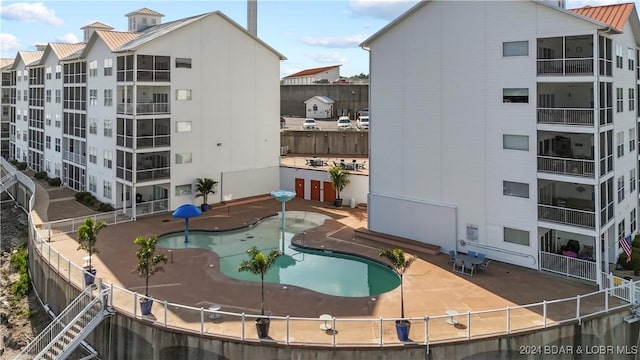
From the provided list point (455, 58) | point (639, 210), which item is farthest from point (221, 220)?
point (639, 210)

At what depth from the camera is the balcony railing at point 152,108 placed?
33.6 meters

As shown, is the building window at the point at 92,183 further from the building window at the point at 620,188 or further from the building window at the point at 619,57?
the building window at the point at 619,57

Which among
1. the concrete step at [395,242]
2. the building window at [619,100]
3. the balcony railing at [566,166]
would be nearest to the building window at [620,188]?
the building window at [619,100]

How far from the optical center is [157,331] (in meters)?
17.5

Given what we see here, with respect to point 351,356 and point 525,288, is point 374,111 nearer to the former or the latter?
point 525,288

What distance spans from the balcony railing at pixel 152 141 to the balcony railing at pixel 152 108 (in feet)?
5.72

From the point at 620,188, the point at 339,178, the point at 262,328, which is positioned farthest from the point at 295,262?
the point at 620,188

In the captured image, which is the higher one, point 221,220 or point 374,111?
point 374,111

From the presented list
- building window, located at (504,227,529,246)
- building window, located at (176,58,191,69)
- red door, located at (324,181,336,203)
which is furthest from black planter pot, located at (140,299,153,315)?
red door, located at (324,181,336,203)

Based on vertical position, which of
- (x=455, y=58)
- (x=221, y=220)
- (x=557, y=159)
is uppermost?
(x=455, y=58)

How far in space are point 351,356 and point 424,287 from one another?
6.87 meters

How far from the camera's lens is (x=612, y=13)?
79.3 feet

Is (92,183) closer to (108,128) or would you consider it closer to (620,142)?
(108,128)

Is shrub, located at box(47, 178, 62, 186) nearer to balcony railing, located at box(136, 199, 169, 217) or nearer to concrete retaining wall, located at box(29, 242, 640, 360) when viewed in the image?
balcony railing, located at box(136, 199, 169, 217)
